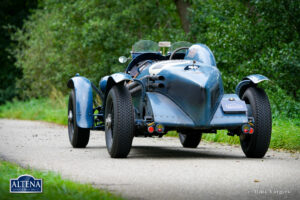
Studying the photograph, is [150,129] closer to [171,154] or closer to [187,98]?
[187,98]

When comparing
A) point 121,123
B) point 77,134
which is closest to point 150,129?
point 121,123

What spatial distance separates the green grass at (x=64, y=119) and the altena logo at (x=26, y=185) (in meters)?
6.57

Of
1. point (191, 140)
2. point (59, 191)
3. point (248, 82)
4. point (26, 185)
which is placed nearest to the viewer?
point (59, 191)

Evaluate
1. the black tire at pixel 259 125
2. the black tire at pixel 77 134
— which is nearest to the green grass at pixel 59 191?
the black tire at pixel 259 125

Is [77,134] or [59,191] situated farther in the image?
[77,134]

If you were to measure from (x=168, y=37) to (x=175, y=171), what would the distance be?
15484 mm

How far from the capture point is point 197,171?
7406 millimetres

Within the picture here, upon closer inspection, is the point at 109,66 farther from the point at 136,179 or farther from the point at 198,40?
the point at 136,179

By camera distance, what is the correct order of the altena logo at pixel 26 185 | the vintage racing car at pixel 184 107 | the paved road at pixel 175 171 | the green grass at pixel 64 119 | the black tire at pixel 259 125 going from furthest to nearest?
the green grass at pixel 64 119, the black tire at pixel 259 125, the vintage racing car at pixel 184 107, the paved road at pixel 175 171, the altena logo at pixel 26 185

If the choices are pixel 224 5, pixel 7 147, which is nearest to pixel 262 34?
pixel 224 5

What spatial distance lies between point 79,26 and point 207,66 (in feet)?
51.3

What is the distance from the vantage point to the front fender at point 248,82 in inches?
364

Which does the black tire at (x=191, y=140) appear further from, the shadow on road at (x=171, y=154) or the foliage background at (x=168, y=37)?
the foliage background at (x=168, y=37)

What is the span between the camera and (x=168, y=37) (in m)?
22.5
